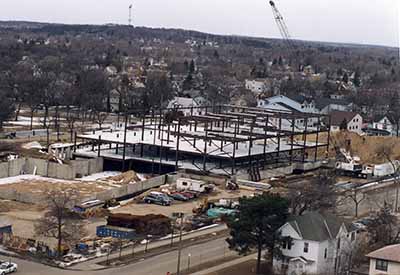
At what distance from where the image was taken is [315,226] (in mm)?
17234

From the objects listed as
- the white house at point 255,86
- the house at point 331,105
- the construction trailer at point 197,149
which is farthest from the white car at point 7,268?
the white house at point 255,86

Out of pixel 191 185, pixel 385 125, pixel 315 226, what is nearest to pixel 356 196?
pixel 191 185

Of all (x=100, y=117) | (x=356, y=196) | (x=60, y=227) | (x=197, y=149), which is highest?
(x=197, y=149)

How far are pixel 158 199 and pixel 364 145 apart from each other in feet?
46.2

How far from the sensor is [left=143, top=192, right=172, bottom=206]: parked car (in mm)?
24047

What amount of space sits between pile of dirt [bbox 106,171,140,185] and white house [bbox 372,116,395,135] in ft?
69.5

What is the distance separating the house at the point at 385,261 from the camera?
→ 1532 centimetres

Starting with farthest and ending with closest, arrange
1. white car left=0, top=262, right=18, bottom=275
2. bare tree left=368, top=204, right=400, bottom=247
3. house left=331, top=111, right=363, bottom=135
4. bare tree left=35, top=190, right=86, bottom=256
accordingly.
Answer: house left=331, top=111, right=363, bottom=135
bare tree left=35, top=190, right=86, bottom=256
bare tree left=368, top=204, right=400, bottom=247
white car left=0, top=262, right=18, bottom=275

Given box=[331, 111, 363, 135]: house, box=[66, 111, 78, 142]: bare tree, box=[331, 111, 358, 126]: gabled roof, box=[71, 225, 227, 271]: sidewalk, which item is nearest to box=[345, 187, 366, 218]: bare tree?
box=[71, 225, 227, 271]: sidewalk

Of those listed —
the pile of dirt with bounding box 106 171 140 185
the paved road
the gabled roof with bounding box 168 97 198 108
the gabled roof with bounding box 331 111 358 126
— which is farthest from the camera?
the gabled roof with bounding box 168 97 198 108

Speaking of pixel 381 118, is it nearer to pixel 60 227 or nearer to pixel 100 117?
pixel 100 117

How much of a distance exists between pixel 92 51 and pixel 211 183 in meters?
71.3

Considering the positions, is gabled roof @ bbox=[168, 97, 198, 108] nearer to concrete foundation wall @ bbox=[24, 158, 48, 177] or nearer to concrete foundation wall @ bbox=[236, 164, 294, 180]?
concrete foundation wall @ bbox=[236, 164, 294, 180]

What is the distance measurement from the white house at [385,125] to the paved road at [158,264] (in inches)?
1096
